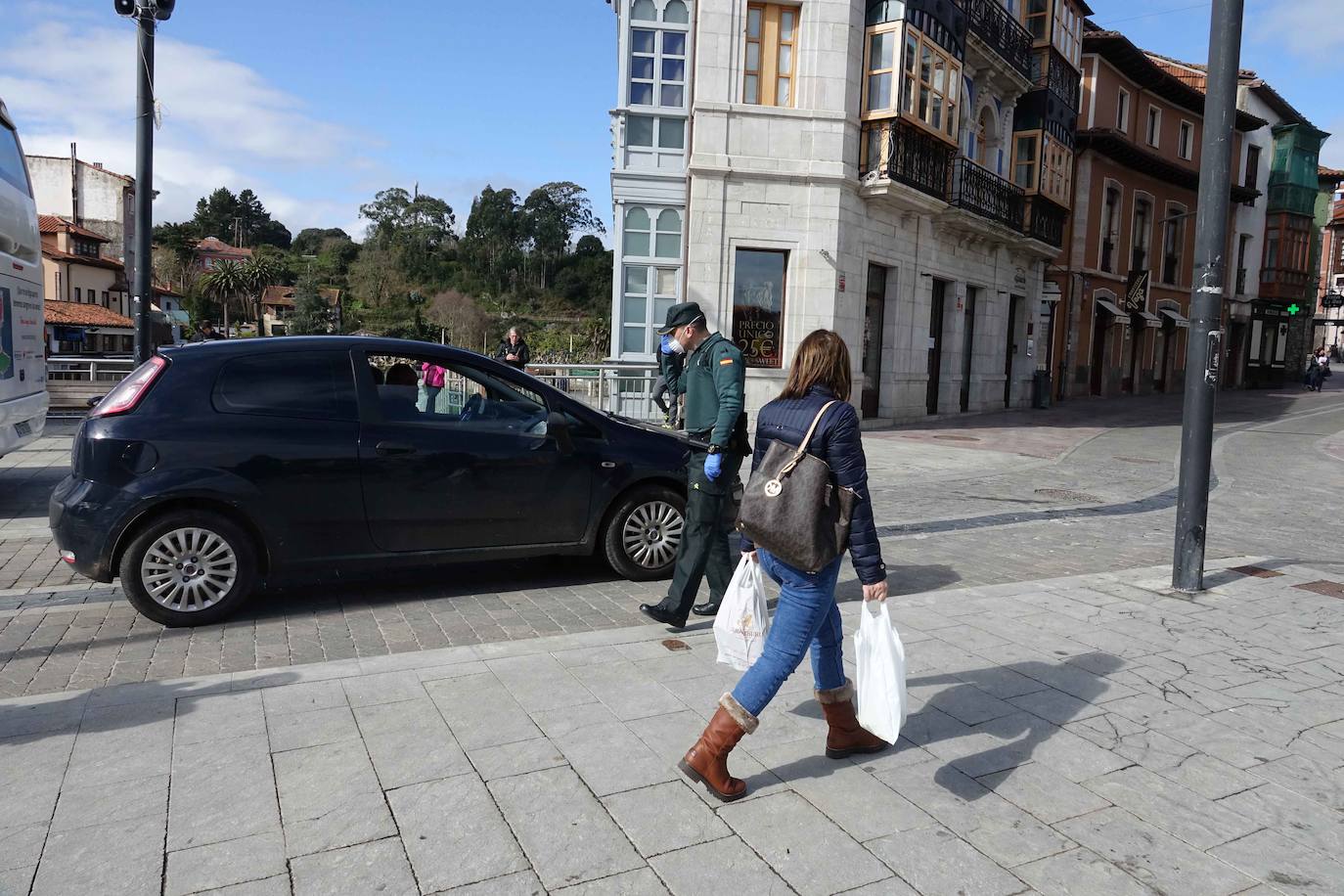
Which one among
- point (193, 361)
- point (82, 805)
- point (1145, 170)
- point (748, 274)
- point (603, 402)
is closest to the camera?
point (82, 805)

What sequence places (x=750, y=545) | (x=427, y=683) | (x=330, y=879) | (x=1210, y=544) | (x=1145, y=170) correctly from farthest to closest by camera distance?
(x=1145, y=170)
(x=1210, y=544)
(x=427, y=683)
(x=750, y=545)
(x=330, y=879)

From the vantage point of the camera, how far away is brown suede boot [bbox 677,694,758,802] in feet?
10.9

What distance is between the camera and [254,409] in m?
5.70

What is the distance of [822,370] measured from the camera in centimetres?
346

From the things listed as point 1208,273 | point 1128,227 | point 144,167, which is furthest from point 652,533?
point 1128,227

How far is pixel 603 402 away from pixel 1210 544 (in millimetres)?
10467

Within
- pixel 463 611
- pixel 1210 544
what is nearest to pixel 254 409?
pixel 463 611

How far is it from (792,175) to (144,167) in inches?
447

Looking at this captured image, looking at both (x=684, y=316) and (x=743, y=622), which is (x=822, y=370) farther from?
(x=684, y=316)

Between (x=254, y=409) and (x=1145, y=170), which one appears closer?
(x=254, y=409)

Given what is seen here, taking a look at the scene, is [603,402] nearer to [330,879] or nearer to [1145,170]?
Answer: [330,879]

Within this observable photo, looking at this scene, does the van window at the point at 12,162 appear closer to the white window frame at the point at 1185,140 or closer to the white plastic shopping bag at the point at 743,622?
the white plastic shopping bag at the point at 743,622

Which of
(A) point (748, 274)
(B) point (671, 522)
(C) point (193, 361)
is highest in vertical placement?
(A) point (748, 274)

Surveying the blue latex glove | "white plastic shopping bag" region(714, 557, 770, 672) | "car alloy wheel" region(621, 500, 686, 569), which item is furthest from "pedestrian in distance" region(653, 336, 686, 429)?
"white plastic shopping bag" region(714, 557, 770, 672)
